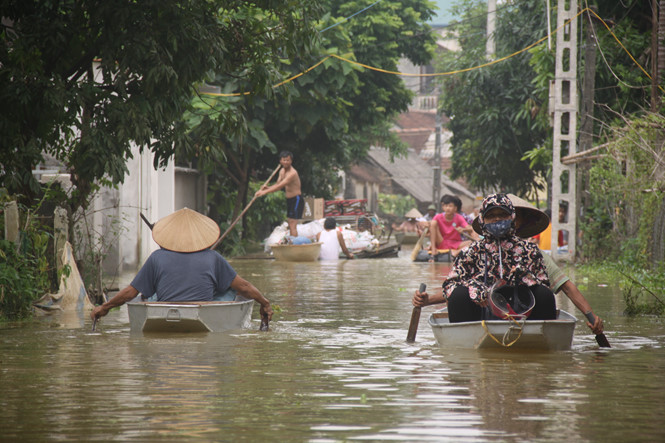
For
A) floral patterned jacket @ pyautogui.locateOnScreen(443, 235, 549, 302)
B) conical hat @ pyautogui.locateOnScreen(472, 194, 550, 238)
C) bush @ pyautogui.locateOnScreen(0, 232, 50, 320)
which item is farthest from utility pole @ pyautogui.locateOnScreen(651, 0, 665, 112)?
bush @ pyautogui.locateOnScreen(0, 232, 50, 320)

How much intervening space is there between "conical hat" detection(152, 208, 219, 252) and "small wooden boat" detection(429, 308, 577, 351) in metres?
2.57

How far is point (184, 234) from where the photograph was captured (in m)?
10.5

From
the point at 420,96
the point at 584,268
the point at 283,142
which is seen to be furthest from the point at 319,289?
the point at 420,96

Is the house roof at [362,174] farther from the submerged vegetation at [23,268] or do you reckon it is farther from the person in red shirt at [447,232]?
the submerged vegetation at [23,268]

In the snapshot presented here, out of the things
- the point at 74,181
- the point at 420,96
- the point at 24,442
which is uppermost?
the point at 420,96

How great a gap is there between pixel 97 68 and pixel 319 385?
622cm

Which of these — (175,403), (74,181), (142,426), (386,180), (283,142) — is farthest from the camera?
(386,180)

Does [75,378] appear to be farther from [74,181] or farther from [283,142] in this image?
[283,142]

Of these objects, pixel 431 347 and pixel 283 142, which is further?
pixel 283 142

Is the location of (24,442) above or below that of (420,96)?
below

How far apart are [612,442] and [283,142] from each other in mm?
26681

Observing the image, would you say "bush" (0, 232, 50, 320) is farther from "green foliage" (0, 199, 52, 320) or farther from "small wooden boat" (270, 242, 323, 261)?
"small wooden boat" (270, 242, 323, 261)

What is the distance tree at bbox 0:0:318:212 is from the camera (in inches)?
457

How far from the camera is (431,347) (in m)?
9.55
